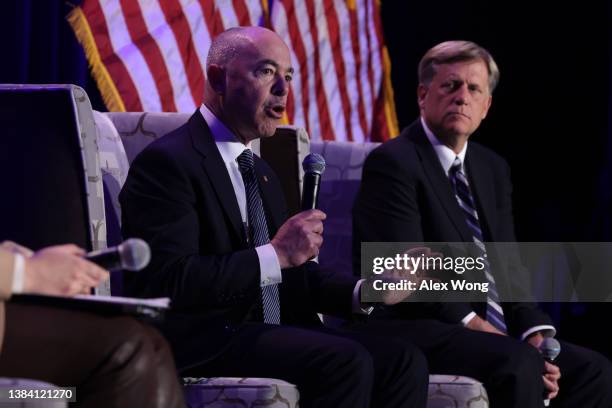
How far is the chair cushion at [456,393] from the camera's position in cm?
245

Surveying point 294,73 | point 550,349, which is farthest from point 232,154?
point 294,73

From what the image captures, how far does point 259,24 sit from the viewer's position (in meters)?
4.24

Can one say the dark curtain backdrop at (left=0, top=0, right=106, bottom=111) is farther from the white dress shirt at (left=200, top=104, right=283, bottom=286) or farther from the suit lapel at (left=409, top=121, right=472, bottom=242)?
the suit lapel at (left=409, top=121, right=472, bottom=242)

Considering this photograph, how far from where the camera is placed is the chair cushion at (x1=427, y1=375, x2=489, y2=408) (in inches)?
96.6

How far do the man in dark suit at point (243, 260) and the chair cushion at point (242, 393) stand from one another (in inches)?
2.2

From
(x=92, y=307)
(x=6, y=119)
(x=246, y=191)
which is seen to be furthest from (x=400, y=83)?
(x=92, y=307)

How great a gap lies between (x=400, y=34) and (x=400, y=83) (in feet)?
0.87

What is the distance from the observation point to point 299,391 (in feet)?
7.15

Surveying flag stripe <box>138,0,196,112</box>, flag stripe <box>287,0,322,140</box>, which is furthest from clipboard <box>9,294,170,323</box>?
flag stripe <box>287,0,322,140</box>

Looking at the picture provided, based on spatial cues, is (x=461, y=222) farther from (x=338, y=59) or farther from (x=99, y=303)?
(x=338, y=59)

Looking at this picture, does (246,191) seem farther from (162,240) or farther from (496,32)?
(496,32)

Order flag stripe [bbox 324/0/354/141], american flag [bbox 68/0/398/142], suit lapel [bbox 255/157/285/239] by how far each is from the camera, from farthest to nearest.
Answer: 1. flag stripe [bbox 324/0/354/141]
2. american flag [bbox 68/0/398/142]
3. suit lapel [bbox 255/157/285/239]

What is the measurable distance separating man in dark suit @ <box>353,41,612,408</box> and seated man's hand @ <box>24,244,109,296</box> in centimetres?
138

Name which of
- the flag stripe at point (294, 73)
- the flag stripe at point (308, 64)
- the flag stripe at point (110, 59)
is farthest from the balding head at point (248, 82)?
the flag stripe at point (308, 64)
